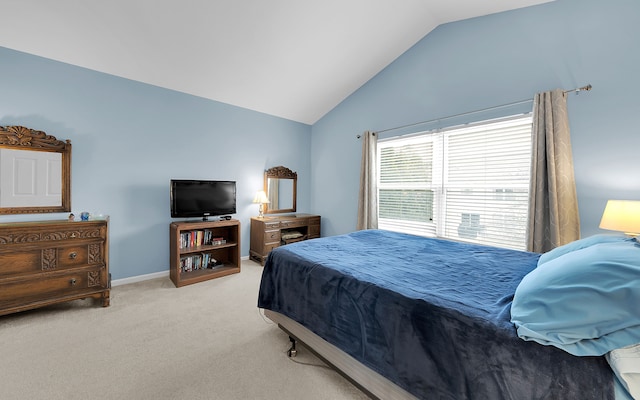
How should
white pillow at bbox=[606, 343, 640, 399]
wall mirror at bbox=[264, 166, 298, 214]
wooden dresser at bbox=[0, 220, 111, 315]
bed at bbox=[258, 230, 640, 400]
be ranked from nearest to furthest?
white pillow at bbox=[606, 343, 640, 399] < bed at bbox=[258, 230, 640, 400] < wooden dresser at bbox=[0, 220, 111, 315] < wall mirror at bbox=[264, 166, 298, 214]

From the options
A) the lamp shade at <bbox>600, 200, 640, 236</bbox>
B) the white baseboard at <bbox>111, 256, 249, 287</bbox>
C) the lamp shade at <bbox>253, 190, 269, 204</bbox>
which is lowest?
the white baseboard at <bbox>111, 256, 249, 287</bbox>

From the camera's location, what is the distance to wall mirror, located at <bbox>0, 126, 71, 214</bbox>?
2525mm

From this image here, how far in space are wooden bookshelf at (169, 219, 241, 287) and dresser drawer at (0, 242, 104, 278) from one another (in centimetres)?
81

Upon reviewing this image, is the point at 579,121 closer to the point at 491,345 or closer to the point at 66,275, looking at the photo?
the point at 491,345

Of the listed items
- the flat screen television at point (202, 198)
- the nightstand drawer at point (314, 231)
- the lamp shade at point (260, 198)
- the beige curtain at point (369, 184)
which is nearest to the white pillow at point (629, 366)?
the beige curtain at point (369, 184)

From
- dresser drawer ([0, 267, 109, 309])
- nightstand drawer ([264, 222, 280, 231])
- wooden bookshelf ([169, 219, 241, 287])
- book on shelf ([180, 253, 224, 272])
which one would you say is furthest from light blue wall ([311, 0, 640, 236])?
dresser drawer ([0, 267, 109, 309])

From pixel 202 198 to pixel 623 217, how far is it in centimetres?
431

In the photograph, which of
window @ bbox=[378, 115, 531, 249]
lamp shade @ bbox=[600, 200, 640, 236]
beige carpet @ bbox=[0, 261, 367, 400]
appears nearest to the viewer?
beige carpet @ bbox=[0, 261, 367, 400]

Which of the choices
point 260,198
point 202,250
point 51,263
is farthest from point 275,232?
point 51,263

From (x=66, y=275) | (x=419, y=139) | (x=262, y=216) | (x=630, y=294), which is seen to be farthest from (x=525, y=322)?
(x=262, y=216)

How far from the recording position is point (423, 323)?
1.14 metres

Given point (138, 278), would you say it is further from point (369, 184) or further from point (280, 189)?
point (369, 184)

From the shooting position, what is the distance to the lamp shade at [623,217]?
187 centimetres

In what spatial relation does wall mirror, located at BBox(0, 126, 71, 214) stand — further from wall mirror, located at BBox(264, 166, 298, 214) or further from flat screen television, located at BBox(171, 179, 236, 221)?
wall mirror, located at BBox(264, 166, 298, 214)
